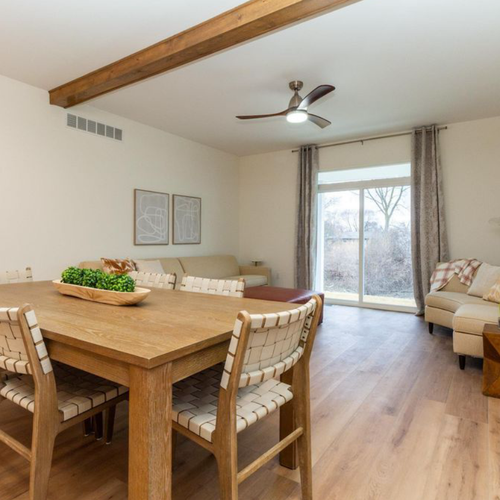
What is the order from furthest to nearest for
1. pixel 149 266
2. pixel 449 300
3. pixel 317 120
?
pixel 149 266
pixel 449 300
pixel 317 120

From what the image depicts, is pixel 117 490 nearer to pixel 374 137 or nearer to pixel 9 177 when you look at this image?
pixel 9 177

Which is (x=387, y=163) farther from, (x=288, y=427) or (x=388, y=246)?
(x=288, y=427)

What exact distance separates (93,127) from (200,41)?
88.7 inches

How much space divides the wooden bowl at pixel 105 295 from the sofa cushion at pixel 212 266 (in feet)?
10.3

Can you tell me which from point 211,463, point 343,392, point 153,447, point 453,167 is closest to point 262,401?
point 153,447

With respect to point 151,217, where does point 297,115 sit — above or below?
above

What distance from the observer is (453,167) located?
4.73 metres

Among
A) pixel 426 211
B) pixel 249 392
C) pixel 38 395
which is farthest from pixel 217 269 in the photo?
pixel 38 395

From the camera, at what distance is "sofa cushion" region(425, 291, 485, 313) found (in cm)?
361

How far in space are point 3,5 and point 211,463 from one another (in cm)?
310

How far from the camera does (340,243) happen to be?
5.84m

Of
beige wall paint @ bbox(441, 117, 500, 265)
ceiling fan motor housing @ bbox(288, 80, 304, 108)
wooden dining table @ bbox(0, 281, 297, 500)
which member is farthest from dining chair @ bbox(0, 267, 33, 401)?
beige wall paint @ bbox(441, 117, 500, 265)

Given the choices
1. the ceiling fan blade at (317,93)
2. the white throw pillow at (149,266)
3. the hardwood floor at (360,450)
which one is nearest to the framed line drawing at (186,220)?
the white throw pillow at (149,266)

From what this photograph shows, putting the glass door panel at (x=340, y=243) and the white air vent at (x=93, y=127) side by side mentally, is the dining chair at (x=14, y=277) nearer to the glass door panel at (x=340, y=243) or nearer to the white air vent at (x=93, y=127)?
the white air vent at (x=93, y=127)
